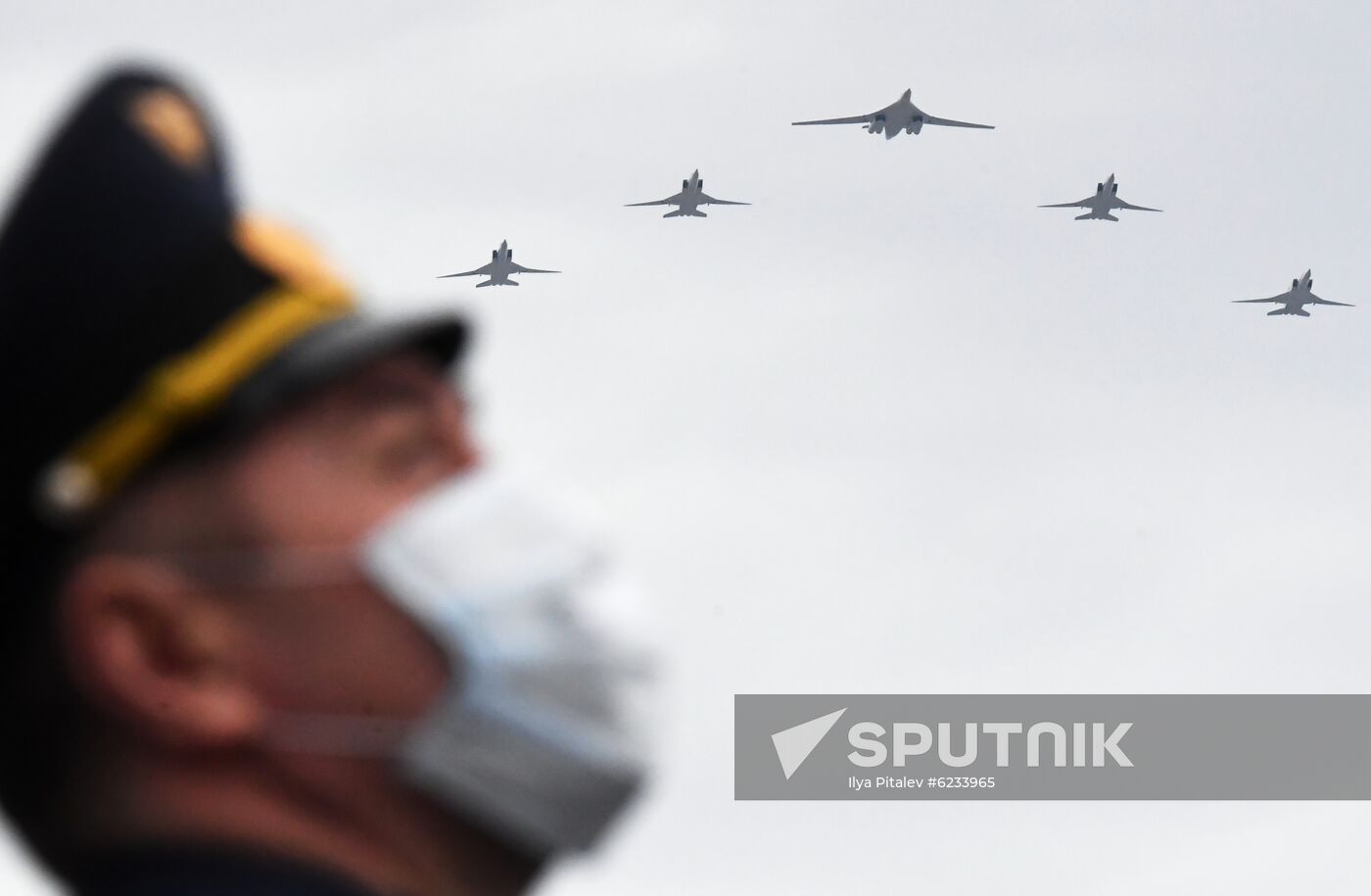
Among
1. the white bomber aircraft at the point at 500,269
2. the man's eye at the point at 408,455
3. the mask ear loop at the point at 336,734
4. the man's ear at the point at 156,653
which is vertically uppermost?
the white bomber aircraft at the point at 500,269

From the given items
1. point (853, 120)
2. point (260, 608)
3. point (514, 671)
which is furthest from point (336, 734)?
point (853, 120)

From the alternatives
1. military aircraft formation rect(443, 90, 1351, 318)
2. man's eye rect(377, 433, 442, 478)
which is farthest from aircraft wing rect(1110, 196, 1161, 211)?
man's eye rect(377, 433, 442, 478)

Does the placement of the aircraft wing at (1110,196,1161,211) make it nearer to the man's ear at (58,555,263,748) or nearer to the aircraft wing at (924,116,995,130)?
the aircraft wing at (924,116,995,130)

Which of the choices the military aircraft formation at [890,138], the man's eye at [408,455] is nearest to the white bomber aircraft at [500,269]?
the military aircraft formation at [890,138]

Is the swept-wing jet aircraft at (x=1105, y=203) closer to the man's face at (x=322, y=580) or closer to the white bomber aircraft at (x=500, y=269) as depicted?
the white bomber aircraft at (x=500, y=269)

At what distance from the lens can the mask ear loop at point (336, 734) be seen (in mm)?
7770

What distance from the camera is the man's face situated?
777 centimetres

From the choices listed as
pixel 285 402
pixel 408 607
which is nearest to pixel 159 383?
pixel 285 402

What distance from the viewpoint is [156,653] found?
7.79m

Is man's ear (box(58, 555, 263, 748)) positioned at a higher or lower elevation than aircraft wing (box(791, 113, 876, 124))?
lower

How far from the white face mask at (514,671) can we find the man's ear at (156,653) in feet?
0.66

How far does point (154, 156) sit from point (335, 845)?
195 centimetres

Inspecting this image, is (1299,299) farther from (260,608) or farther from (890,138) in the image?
(260,608)

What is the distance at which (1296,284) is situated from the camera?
299 ft
